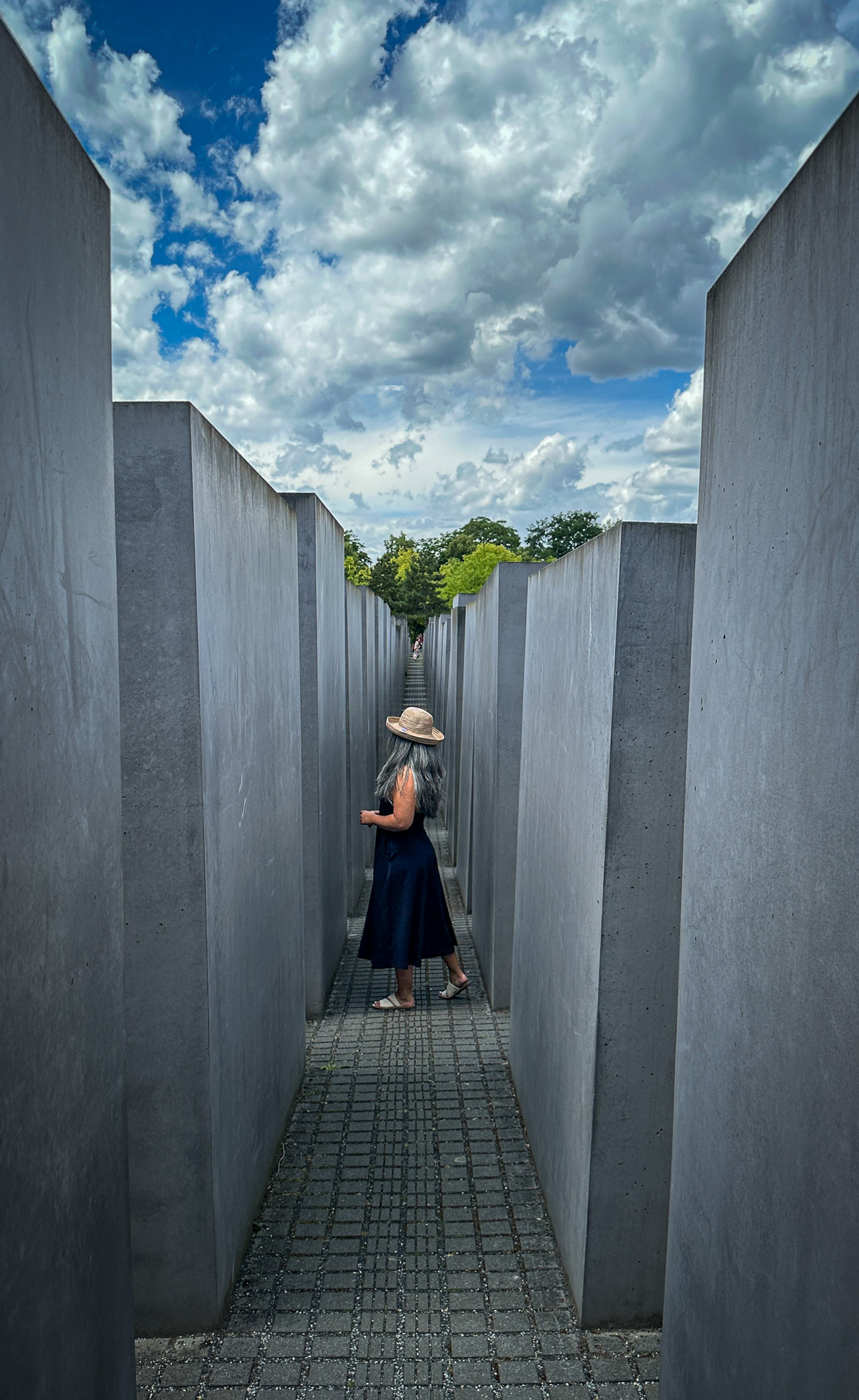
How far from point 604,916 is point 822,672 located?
1796 mm

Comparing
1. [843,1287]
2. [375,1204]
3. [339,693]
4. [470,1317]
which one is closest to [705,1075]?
[843,1287]

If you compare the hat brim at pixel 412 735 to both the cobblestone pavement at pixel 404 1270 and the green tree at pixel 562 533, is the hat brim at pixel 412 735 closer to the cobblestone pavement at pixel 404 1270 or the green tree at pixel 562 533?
the cobblestone pavement at pixel 404 1270

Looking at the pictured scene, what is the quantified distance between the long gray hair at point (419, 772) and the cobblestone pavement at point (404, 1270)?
1.72 meters

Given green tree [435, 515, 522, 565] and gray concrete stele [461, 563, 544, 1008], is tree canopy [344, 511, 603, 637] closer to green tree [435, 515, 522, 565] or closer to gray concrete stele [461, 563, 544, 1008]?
green tree [435, 515, 522, 565]

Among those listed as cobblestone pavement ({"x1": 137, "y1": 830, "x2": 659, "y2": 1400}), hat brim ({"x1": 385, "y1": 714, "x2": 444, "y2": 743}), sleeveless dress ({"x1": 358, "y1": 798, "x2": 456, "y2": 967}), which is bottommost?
cobblestone pavement ({"x1": 137, "y1": 830, "x2": 659, "y2": 1400})

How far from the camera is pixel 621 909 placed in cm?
327

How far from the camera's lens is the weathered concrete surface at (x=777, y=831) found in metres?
1.60

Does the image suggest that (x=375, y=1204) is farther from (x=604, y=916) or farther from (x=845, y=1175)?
(x=845, y=1175)

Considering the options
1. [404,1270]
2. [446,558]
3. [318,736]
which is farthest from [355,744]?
[446,558]

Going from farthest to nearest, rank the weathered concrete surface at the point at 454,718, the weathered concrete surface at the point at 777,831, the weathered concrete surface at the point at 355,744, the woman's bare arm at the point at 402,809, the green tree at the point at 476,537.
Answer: the green tree at the point at 476,537
the weathered concrete surface at the point at 454,718
the weathered concrete surface at the point at 355,744
the woman's bare arm at the point at 402,809
the weathered concrete surface at the point at 777,831

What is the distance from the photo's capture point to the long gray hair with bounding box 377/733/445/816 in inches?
249

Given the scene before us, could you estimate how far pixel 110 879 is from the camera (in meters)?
1.96

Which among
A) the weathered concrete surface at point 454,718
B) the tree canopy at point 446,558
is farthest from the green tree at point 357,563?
the weathered concrete surface at point 454,718

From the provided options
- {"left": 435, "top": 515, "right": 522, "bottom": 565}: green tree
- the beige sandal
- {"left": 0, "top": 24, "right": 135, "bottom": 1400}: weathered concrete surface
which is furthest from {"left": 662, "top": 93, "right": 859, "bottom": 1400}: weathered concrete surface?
{"left": 435, "top": 515, "right": 522, "bottom": 565}: green tree
